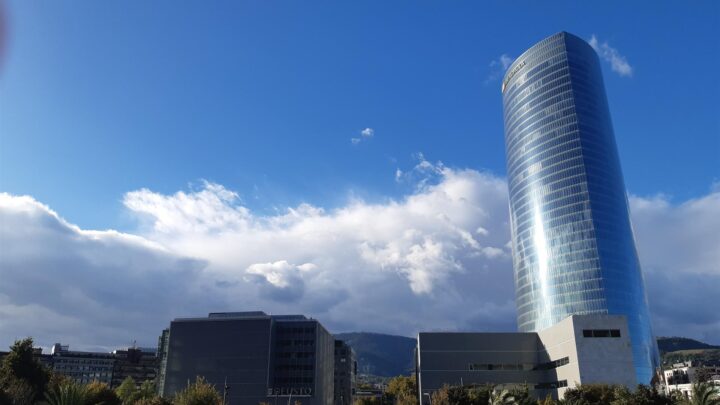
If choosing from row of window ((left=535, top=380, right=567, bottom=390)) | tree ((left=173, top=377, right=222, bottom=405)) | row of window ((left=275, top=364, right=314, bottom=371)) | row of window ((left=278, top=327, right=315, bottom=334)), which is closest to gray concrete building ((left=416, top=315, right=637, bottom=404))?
row of window ((left=535, top=380, right=567, bottom=390))

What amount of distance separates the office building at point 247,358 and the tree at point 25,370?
78.1 meters

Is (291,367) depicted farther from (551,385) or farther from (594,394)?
(594,394)

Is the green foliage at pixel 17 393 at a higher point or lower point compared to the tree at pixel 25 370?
lower

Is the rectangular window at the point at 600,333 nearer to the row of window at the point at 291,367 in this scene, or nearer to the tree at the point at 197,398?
the tree at the point at 197,398

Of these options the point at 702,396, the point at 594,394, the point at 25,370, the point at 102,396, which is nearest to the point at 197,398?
the point at 102,396

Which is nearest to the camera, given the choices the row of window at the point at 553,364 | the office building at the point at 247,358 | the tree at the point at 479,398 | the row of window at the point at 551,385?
the tree at the point at 479,398

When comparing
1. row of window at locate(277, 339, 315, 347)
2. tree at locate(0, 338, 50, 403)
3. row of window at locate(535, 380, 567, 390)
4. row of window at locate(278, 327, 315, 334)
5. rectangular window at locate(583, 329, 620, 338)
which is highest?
row of window at locate(278, 327, 315, 334)

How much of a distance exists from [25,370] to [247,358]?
277 ft

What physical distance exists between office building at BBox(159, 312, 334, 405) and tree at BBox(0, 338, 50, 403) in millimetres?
78142

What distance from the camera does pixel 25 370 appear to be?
252 ft

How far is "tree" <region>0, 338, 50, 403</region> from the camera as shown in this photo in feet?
242

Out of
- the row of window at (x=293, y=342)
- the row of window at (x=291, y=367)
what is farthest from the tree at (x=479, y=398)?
the row of window at (x=293, y=342)

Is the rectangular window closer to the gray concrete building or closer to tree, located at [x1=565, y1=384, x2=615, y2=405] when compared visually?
the gray concrete building

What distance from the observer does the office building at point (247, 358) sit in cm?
15500
